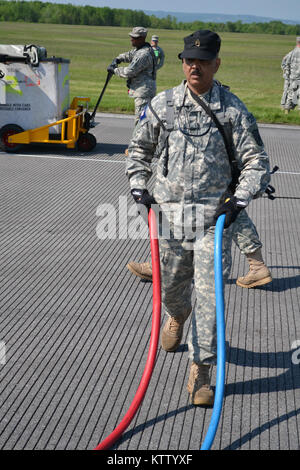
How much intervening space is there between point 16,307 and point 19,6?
8782cm

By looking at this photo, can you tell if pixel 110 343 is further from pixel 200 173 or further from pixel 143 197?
pixel 200 173

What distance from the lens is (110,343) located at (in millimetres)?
4188

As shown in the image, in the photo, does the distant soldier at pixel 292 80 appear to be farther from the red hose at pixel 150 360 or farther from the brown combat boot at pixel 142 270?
the red hose at pixel 150 360

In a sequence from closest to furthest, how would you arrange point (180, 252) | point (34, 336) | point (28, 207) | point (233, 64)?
point (180, 252)
point (34, 336)
point (28, 207)
point (233, 64)

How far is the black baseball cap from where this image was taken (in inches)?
132

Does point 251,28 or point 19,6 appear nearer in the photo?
point 19,6

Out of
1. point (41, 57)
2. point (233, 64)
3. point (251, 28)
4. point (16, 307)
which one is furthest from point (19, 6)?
point (16, 307)

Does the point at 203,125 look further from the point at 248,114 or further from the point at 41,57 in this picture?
the point at 41,57

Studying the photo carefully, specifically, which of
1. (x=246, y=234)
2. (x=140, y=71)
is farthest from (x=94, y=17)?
(x=246, y=234)

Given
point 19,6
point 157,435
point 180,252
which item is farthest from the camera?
point 19,6

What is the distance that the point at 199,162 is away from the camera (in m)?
3.44

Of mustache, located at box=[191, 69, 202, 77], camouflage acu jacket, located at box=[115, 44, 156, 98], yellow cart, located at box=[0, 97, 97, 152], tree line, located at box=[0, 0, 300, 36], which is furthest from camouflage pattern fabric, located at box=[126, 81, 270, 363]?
tree line, located at box=[0, 0, 300, 36]

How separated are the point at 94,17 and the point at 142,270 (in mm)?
91692

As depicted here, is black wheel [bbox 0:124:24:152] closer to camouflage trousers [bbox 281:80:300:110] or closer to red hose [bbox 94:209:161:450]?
red hose [bbox 94:209:161:450]
